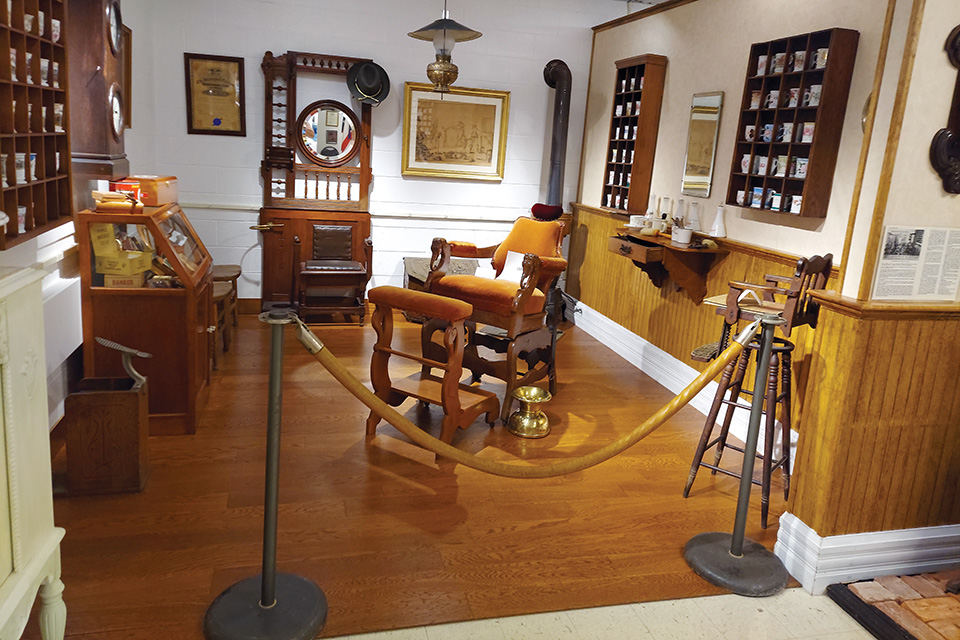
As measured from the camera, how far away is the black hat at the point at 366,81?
21.3ft

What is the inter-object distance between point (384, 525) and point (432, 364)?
3.18ft

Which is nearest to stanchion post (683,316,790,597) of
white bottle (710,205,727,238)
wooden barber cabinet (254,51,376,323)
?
white bottle (710,205,727,238)

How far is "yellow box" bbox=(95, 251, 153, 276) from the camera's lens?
12.7 feet

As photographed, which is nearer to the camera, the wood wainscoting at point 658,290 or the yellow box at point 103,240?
the yellow box at point 103,240

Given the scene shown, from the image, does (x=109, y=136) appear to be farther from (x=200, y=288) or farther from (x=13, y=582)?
(x=13, y=582)

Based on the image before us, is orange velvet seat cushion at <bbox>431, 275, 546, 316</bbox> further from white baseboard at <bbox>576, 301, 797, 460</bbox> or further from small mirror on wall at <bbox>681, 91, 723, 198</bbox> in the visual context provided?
small mirror on wall at <bbox>681, 91, 723, 198</bbox>

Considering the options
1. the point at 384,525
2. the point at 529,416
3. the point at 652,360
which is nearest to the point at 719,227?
the point at 652,360

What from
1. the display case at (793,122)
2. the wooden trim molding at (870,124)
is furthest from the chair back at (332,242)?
the wooden trim molding at (870,124)

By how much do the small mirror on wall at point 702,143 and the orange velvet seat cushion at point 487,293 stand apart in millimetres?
1441

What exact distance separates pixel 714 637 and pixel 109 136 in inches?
162

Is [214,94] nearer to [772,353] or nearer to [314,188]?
[314,188]

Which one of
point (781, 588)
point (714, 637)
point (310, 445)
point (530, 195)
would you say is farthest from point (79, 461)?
point (530, 195)

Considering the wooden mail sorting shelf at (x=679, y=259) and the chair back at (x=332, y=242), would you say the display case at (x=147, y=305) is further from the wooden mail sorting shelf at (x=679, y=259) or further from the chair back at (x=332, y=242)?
the wooden mail sorting shelf at (x=679, y=259)

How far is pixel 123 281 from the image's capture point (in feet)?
12.7
